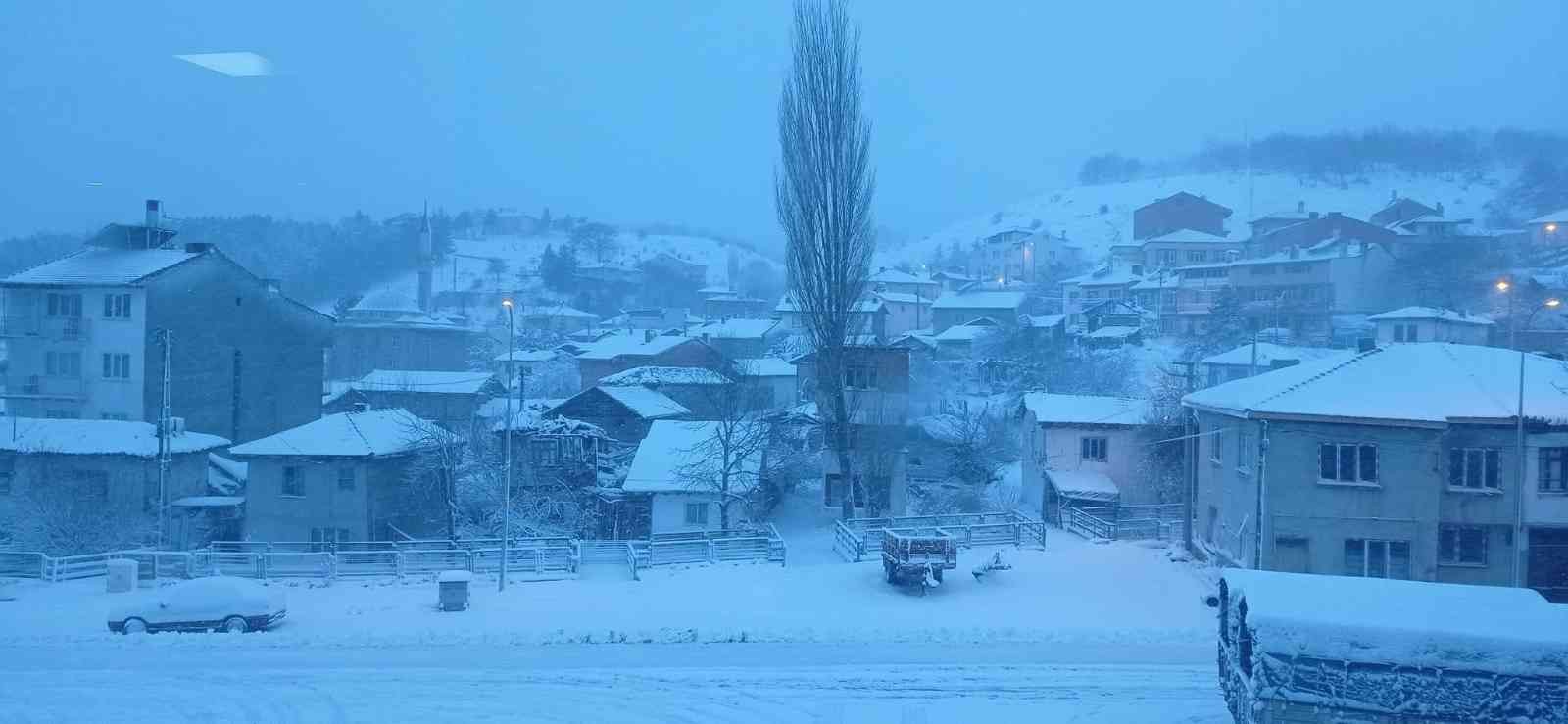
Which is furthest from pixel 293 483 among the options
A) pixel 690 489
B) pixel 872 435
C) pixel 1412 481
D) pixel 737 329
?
pixel 737 329

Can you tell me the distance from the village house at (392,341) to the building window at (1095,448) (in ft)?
133

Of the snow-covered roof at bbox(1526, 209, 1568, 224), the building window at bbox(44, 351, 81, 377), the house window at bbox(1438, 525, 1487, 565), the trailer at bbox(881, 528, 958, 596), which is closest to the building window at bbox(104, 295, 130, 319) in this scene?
the building window at bbox(44, 351, 81, 377)

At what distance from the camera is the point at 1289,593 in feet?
32.2

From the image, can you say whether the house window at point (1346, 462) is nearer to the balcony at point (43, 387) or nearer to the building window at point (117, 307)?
the building window at point (117, 307)

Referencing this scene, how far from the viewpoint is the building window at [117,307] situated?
34250 mm

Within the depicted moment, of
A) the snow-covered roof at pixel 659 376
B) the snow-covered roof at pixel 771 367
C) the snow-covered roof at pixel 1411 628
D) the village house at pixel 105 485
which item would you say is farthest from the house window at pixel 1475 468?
the village house at pixel 105 485

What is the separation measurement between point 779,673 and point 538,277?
82.7 m

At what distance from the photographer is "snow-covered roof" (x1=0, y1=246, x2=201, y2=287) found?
34.5 m

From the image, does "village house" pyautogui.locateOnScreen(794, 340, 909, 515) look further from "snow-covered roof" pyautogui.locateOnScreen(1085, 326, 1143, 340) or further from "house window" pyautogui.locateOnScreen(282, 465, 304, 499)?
"snow-covered roof" pyautogui.locateOnScreen(1085, 326, 1143, 340)

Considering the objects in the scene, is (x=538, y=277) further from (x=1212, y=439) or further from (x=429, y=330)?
(x=1212, y=439)

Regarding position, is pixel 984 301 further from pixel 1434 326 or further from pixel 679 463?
pixel 679 463

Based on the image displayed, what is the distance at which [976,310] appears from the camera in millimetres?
62906

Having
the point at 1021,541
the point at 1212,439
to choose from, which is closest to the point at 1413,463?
the point at 1212,439

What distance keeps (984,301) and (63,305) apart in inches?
1840
